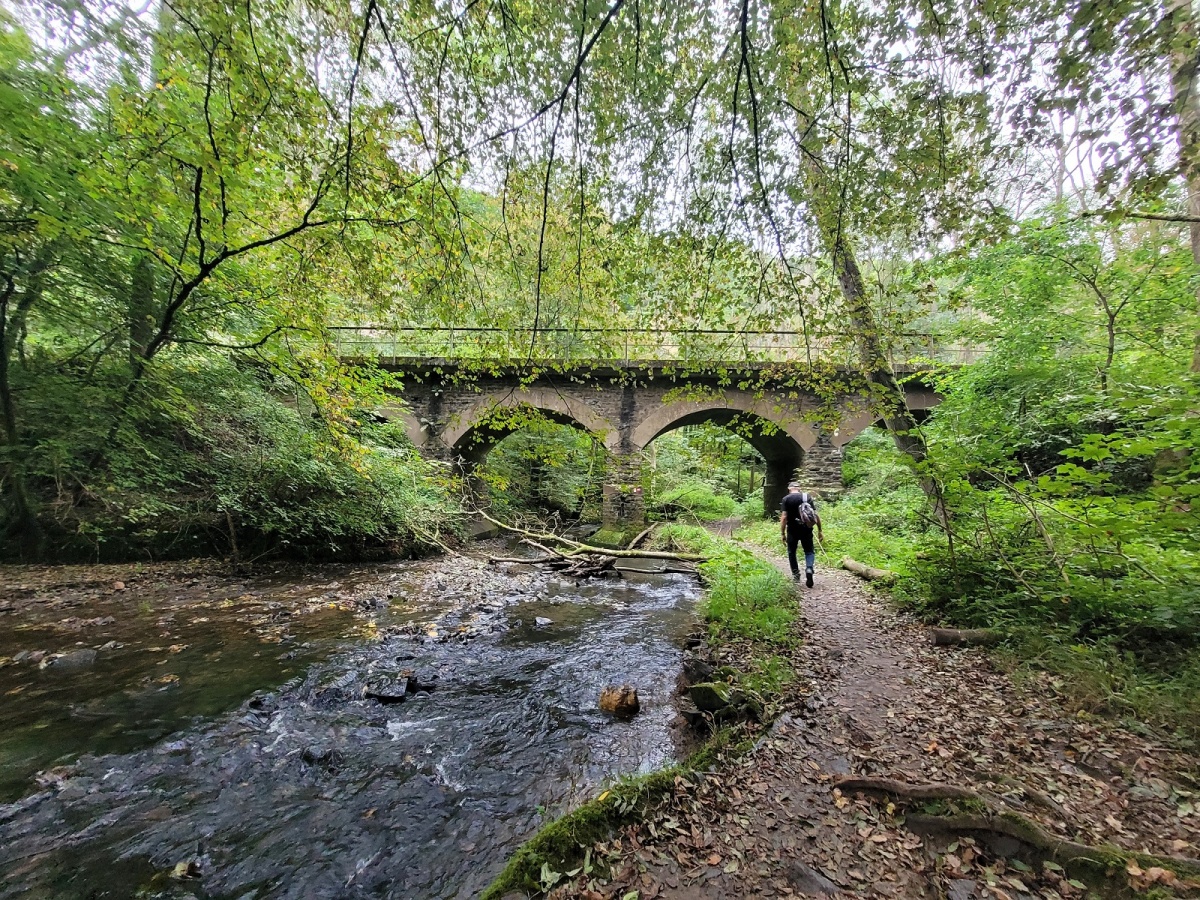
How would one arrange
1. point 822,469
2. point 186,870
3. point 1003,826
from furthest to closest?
point 822,469 < point 186,870 < point 1003,826

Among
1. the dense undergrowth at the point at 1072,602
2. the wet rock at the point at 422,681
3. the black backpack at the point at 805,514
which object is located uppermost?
the black backpack at the point at 805,514

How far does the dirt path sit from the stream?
0.74 metres

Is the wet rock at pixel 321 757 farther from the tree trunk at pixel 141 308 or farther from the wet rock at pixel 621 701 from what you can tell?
the tree trunk at pixel 141 308

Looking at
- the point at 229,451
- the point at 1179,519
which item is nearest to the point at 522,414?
the point at 1179,519

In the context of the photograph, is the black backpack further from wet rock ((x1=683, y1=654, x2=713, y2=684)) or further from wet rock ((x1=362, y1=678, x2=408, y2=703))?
wet rock ((x1=362, y1=678, x2=408, y2=703))

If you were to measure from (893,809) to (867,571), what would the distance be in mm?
5602

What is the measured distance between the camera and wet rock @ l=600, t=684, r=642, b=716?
12.2ft

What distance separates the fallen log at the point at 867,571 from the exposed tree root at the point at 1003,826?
438cm

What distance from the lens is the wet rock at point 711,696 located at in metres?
3.42

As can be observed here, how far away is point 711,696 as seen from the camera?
11.4 ft

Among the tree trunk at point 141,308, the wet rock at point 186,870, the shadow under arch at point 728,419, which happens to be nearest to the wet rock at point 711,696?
the wet rock at point 186,870

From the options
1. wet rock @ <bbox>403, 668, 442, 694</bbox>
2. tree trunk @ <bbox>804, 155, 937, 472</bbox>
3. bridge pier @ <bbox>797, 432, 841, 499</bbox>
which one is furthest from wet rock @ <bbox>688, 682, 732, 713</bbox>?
bridge pier @ <bbox>797, 432, 841, 499</bbox>

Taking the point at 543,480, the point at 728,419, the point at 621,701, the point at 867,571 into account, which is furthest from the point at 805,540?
the point at 543,480

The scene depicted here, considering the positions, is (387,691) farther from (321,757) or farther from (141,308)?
(141,308)
